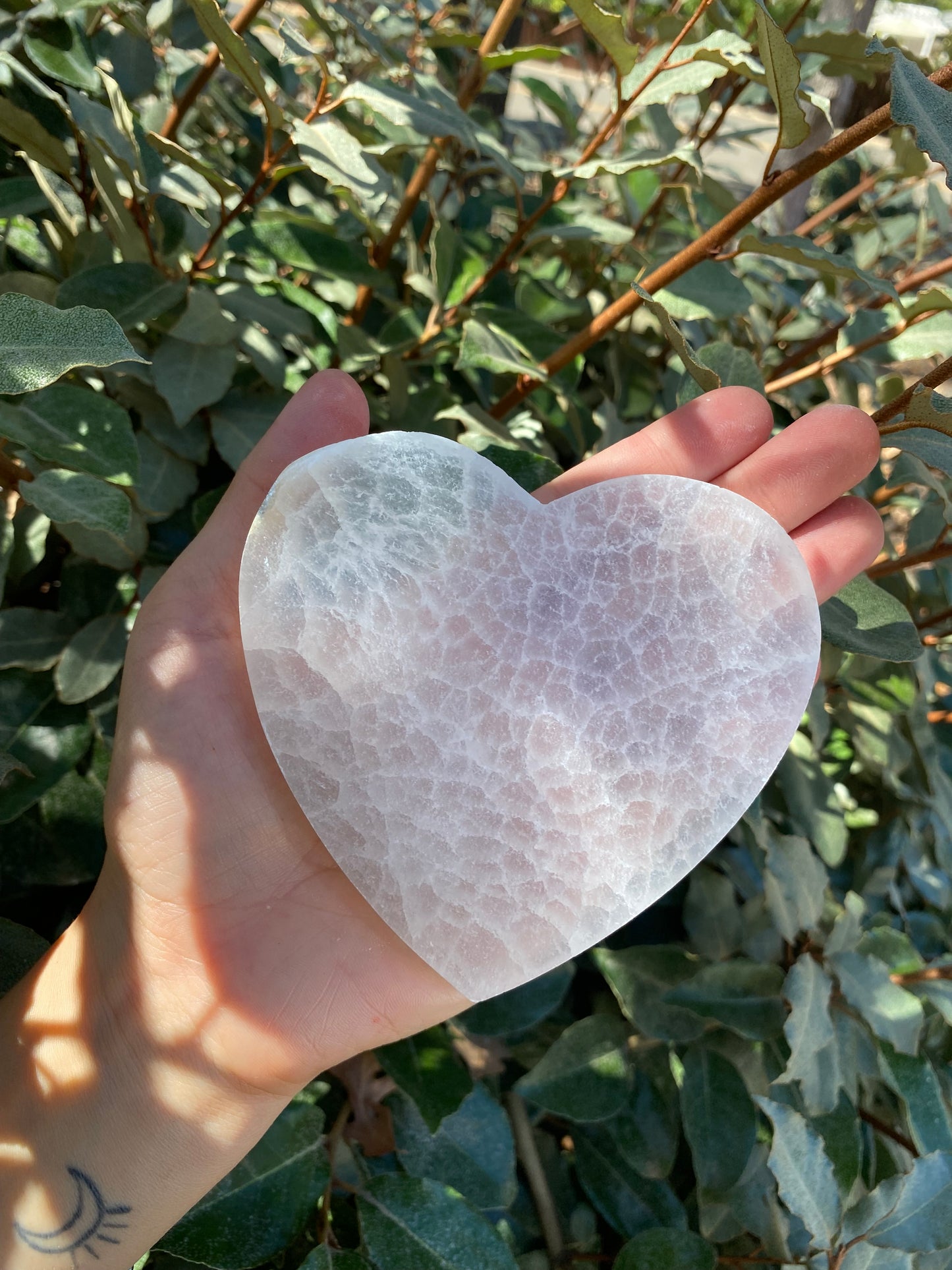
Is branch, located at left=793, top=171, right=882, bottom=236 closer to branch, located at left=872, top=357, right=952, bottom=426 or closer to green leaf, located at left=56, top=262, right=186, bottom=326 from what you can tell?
branch, located at left=872, top=357, right=952, bottom=426

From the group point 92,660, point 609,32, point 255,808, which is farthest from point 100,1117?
point 609,32

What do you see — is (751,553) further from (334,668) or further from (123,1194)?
(123,1194)

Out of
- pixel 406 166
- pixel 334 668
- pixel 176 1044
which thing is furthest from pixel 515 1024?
pixel 406 166

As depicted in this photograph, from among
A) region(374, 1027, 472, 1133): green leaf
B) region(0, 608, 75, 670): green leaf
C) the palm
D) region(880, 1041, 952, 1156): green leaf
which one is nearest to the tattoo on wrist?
the palm

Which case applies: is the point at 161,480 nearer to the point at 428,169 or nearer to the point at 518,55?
the point at 428,169

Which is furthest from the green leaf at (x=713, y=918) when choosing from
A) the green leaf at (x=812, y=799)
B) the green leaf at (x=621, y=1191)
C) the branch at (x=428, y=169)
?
the branch at (x=428, y=169)

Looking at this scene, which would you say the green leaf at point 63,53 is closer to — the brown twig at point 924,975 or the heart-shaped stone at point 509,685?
the heart-shaped stone at point 509,685
